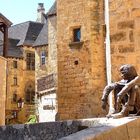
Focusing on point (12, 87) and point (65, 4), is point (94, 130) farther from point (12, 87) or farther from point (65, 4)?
point (12, 87)

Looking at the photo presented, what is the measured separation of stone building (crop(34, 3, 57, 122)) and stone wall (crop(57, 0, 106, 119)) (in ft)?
19.8

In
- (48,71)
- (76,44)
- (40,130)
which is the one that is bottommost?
(40,130)

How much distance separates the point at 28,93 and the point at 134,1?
132 feet

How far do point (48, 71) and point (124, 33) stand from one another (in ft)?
95.9

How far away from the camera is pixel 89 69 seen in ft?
62.8

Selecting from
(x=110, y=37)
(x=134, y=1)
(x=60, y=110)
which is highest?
(x=134, y=1)

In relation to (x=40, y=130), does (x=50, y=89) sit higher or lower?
higher

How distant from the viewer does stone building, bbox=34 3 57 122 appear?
1067 inches

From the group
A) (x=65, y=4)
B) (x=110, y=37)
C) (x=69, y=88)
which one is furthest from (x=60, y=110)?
(x=110, y=37)

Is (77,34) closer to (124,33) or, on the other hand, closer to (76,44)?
(76,44)

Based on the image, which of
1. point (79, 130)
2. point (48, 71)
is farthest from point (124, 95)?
point (48, 71)

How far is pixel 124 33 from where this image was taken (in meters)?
6.73

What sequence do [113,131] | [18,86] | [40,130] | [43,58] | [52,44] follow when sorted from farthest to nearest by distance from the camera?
1. [18,86]
2. [43,58]
3. [52,44]
4. [40,130]
5. [113,131]

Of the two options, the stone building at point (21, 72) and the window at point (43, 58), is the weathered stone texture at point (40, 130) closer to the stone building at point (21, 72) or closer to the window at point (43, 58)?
the window at point (43, 58)
